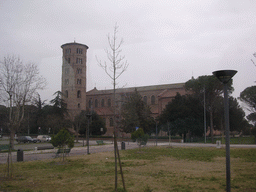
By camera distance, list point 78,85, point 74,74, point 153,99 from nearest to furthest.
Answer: point 153,99 < point 74,74 < point 78,85

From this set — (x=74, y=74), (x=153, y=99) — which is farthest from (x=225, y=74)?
(x=74, y=74)

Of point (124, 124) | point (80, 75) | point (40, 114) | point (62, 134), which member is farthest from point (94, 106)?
point (62, 134)

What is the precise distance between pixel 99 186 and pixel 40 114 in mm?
61687

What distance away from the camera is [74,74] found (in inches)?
2761

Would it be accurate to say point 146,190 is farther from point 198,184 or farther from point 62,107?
point 62,107

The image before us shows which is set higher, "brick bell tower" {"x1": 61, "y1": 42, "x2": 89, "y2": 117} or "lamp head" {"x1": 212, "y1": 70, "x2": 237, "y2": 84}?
"brick bell tower" {"x1": 61, "y1": 42, "x2": 89, "y2": 117}

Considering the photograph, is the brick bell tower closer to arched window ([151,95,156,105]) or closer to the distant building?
the distant building

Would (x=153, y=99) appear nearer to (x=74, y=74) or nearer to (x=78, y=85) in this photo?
(x=78, y=85)

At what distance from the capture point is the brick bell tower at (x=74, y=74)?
227ft

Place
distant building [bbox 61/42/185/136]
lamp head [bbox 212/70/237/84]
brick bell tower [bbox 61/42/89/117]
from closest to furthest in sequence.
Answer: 1. lamp head [bbox 212/70/237/84]
2. distant building [bbox 61/42/185/136]
3. brick bell tower [bbox 61/42/89/117]

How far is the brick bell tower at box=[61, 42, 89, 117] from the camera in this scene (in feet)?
227

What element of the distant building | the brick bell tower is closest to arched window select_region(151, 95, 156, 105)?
the distant building

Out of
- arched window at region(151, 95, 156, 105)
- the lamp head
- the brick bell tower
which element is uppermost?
the brick bell tower

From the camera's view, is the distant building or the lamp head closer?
the lamp head
